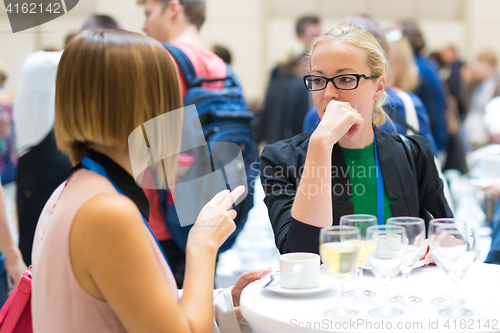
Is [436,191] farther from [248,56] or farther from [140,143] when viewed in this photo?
[248,56]

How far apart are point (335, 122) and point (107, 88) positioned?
2.32 feet

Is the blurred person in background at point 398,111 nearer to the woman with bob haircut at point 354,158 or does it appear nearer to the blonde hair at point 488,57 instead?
the woman with bob haircut at point 354,158

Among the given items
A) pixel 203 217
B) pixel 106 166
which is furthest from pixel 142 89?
pixel 203 217

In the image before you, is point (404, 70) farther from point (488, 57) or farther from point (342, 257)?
point (488, 57)

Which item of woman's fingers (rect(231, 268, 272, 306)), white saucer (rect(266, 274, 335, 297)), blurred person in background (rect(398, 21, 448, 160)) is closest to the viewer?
white saucer (rect(266, 274, 335, 297))

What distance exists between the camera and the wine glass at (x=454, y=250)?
1.04 metres

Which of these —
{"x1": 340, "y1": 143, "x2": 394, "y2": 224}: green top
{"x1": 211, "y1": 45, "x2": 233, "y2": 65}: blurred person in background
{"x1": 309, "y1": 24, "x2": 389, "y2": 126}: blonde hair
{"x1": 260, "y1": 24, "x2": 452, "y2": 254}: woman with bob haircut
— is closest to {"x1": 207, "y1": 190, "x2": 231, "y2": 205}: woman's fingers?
{"x1": 260, "y1": 24, "x2": 452, "y2": 254}: woman with bob haircut

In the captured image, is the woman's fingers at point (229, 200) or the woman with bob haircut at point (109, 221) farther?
the woman's fingers at point (229, 200)

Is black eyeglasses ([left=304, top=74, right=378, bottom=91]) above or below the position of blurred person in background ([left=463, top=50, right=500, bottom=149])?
above

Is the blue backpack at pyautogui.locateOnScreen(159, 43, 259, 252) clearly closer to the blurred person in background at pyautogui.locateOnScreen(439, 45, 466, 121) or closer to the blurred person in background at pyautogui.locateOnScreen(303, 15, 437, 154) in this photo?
the blurred person in background at pyautogui.locateOnScreen(303, 15, 437, 154)

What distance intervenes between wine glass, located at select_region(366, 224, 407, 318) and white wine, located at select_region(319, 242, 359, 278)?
0.04 meters

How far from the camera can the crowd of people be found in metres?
0.95

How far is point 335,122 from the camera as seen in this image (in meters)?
1.48

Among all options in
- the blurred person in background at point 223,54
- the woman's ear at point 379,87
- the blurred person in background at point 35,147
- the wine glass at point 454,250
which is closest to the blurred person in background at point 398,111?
the woman's ear at point 379,87
